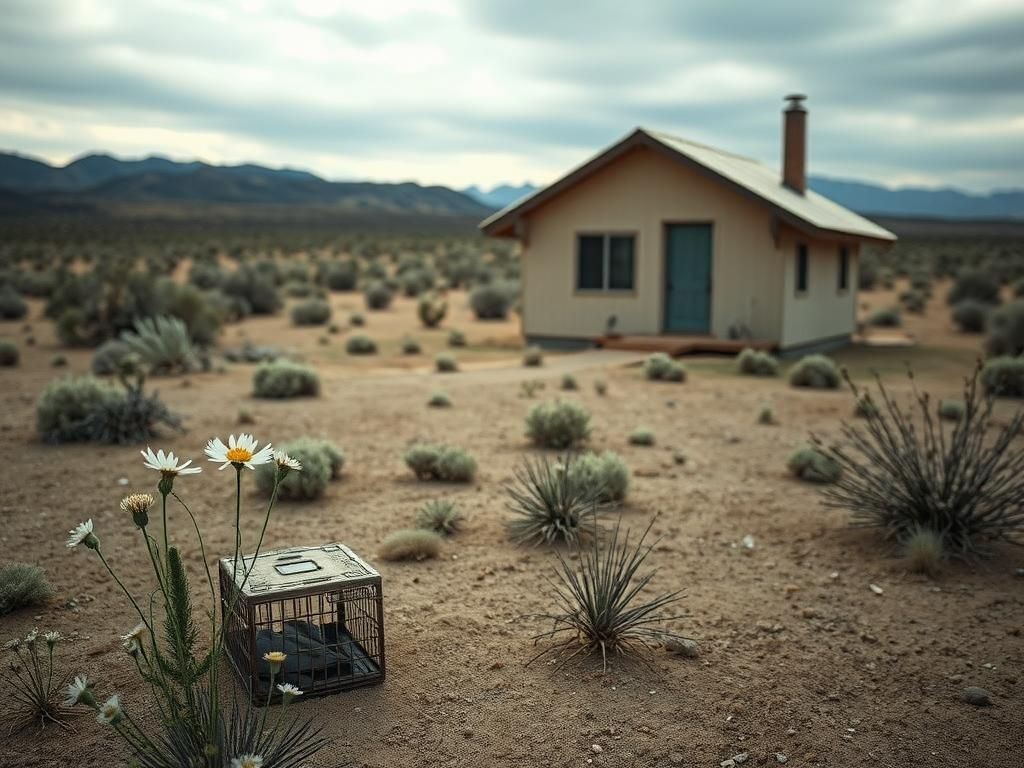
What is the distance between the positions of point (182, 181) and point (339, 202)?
103 feet

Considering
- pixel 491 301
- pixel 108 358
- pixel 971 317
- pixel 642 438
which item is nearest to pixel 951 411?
pixel 642 438

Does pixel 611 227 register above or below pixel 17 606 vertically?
above

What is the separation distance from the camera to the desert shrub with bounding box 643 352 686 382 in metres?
16.2

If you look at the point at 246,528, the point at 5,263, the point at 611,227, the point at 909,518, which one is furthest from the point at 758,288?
the point at 5,263

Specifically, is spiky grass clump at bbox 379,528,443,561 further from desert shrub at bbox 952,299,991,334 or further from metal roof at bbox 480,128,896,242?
desert shrub at bbox 952,299,991,334

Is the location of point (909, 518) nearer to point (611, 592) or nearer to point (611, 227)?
point (611, 592)

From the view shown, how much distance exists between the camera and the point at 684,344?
18.9 m

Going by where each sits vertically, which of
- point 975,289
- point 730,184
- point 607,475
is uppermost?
point 730,184

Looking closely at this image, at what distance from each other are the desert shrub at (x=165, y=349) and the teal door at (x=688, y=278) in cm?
975

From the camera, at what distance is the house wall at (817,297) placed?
62.1 feet

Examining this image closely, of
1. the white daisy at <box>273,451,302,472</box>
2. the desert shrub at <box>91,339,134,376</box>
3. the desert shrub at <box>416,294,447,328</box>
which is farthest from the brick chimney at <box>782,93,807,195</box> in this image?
the white daisy at <box>273,451,302,472</box>

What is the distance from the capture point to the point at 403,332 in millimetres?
24250

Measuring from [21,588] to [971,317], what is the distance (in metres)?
25.5

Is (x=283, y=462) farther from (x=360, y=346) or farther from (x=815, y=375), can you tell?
(x=360, y=346)
